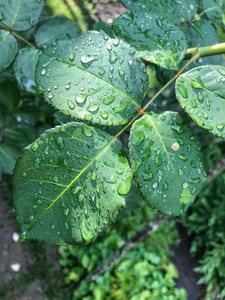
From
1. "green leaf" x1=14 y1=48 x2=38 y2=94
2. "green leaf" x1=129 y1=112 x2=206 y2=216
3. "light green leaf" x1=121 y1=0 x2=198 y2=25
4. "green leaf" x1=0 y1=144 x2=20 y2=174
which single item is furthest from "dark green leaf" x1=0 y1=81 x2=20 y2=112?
"green leaf" x1=129 y1=112 x2=206 y2=216

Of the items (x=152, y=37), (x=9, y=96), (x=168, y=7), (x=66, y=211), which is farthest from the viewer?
(x=9, y=96)

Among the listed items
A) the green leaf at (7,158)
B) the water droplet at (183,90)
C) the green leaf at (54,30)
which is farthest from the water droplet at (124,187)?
the green leaf at (7,158)

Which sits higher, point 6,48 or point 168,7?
point 6,48

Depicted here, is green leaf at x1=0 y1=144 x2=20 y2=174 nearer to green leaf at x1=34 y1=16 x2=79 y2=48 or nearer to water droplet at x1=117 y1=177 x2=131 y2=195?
green leaf at x1=34 y1=16 x2=79 y2=48

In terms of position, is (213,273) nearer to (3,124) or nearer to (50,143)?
(3,124)

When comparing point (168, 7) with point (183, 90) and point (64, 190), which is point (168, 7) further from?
point (64, 190)

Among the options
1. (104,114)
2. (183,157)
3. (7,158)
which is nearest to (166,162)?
(183,157)
